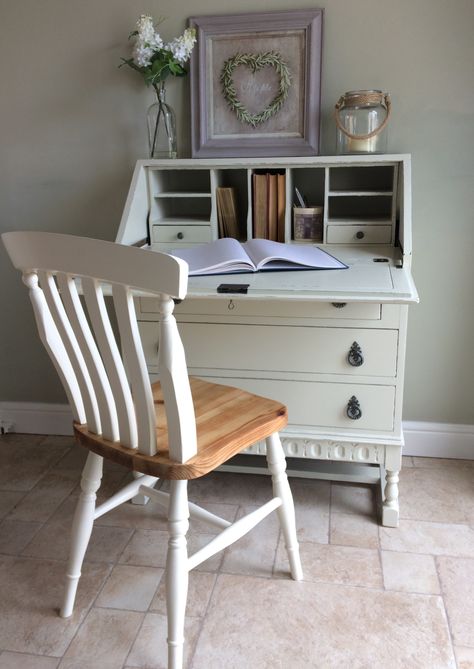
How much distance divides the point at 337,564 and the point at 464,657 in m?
0.43

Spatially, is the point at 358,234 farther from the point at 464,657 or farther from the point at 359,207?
the point at 464,657

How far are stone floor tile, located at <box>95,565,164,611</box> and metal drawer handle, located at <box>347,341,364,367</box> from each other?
2.64ft

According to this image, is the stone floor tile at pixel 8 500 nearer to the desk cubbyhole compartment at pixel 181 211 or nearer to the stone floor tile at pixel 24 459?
the stone floor tile at pixel 24 459

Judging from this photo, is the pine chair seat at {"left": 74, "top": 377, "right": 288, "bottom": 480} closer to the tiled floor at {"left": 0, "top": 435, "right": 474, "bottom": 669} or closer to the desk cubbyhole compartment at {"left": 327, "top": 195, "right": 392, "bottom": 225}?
the tiled floor at {"left": 0, "top": 435, "right": 474, "bottom": 669}

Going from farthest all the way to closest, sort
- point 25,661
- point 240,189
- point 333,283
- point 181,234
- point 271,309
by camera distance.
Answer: point 240,189 < point 181,234 < point 271,309 < point 333,283 < point 25,661

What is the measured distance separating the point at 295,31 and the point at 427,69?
45cm

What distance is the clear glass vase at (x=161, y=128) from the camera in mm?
2189

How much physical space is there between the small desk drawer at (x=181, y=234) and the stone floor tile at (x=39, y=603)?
1060 millimetres

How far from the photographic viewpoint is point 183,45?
2.08 metres

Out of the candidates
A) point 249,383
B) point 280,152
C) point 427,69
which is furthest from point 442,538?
point 427,69

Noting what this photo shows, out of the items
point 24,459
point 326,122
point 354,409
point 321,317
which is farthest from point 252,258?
point 24,459

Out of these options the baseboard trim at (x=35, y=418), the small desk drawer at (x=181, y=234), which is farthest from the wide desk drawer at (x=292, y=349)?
the baseboard trim at (x=35, y=418)

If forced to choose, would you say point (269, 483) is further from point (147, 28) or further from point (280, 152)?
point (147, 28)

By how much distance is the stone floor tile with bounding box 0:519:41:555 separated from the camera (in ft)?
6.38
